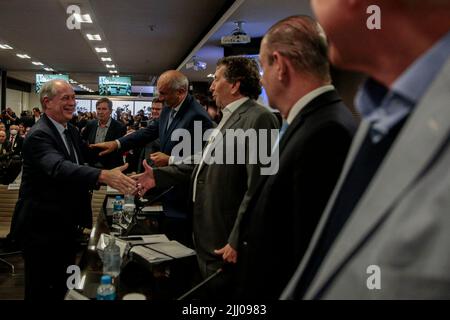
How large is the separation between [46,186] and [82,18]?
5044 mm

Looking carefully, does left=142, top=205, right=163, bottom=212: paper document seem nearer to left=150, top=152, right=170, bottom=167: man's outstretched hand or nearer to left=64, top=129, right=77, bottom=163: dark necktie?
left=150, top=152, right=170, bottom=167: man's outstretched hand

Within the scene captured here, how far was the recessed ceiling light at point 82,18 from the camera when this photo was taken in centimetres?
615

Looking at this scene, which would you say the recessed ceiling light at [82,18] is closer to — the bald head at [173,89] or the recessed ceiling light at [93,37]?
the recessed ceiling light at [93,37]

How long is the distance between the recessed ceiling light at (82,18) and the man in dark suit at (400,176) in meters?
6.41

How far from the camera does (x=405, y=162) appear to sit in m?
0.40

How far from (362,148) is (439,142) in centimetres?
27

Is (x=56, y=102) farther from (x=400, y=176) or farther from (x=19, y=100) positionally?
(x=19, y=100)

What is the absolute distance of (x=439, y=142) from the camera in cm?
37

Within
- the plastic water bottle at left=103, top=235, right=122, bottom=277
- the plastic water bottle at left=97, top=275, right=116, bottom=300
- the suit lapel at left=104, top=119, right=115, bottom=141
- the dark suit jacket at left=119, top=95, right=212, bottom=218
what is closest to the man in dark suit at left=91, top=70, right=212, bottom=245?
the dark suit jacket at left=119, top=95, right=212, bottom=218

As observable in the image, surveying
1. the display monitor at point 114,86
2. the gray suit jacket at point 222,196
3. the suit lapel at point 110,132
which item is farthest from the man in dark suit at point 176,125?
the display monitor at point 114,86

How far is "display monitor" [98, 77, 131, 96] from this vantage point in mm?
13312

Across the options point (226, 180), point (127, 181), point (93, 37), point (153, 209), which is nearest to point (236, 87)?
point (226, 180)
